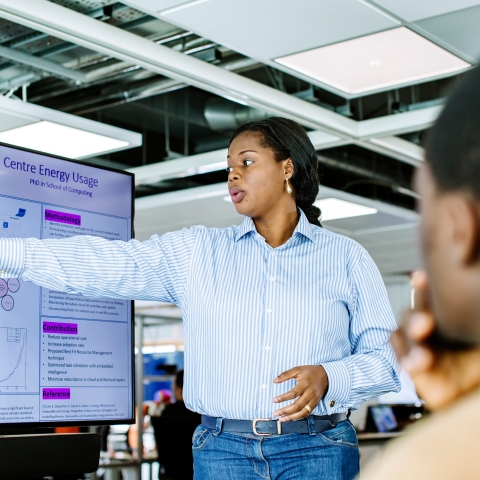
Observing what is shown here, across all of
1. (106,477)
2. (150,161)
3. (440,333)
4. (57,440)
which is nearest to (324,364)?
(57,440)

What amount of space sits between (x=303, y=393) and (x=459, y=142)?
1.43m

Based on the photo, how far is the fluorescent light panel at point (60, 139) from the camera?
4.18m

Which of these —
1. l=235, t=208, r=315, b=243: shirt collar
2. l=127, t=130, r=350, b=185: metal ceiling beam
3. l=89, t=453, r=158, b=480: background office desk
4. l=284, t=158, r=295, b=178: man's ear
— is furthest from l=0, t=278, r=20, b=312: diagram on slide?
l=89, t=453, r=158, b=480: background office desk

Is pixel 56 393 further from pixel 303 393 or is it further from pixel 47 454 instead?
pixel 303 393

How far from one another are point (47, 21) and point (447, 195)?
307 cm

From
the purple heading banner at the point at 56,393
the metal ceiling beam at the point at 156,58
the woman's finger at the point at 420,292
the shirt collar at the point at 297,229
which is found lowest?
the purple heading banner at the point at 56,393

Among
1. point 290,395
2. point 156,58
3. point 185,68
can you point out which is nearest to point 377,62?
point 185,68

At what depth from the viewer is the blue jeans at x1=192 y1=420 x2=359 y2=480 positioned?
1.88 m

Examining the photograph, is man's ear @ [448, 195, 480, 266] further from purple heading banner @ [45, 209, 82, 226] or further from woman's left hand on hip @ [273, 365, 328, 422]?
purple heading banner @ [45, 209, 82, 226]

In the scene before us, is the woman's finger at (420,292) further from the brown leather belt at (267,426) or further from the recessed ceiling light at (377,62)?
the recessed ceiling light at (377,62)

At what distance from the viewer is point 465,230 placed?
0.41 m

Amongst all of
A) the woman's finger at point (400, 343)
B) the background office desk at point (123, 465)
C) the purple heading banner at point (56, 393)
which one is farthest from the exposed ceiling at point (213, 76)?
the background office desk at point (123, 465)

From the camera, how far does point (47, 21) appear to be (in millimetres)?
3252

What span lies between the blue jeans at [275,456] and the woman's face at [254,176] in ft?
1.77
